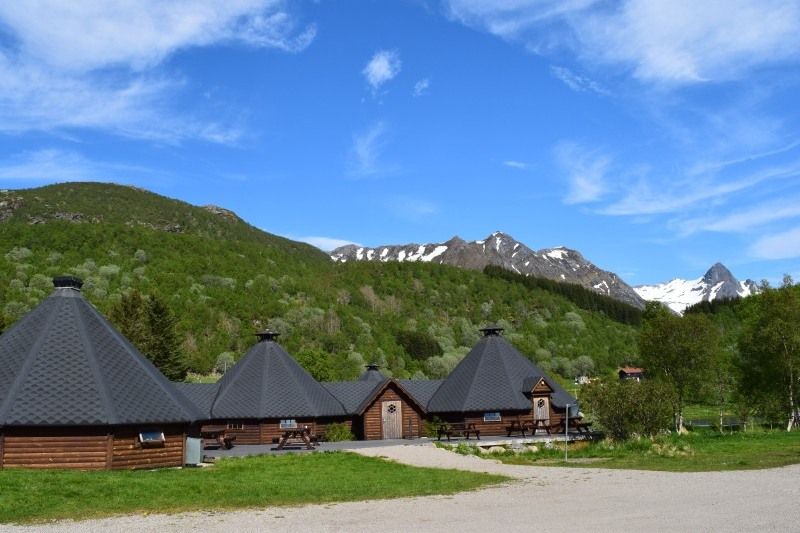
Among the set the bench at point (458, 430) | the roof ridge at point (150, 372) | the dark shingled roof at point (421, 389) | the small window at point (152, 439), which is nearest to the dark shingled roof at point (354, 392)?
the dark shingled roof at point (421, 389)

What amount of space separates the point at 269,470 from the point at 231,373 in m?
19.4

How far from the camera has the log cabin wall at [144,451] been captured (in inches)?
1025

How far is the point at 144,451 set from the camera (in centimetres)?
2691

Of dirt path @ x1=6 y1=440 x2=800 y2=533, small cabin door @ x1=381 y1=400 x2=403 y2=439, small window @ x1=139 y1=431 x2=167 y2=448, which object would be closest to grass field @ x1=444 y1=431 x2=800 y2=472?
dirt path @ x1=6 y1=440 x2=800 y2=533

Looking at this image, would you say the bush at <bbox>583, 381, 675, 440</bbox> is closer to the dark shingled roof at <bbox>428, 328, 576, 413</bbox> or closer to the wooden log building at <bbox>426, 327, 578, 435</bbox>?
the wooden log building at <bbox>426, 327, 578, 435</bbox>

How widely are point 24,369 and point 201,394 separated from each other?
17354mm

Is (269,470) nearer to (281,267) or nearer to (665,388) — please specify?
(665,388)

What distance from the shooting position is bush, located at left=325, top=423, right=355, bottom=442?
4372 centimetres

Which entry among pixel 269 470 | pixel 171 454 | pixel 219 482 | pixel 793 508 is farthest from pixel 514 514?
pixel 171 454

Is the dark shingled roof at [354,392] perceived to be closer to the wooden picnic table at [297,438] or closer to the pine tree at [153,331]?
the wooden picnic table at [297,438]

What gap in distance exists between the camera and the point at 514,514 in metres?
16.0

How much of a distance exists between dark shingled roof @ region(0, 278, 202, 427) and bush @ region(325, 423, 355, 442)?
14.7 meters

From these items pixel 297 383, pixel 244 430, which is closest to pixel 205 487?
pixel 244 430

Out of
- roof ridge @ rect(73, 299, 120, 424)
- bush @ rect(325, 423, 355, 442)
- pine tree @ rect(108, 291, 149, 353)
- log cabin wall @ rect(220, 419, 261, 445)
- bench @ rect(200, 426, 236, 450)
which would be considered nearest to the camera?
roof ridge @ rect(73, 299, 120, 424)
